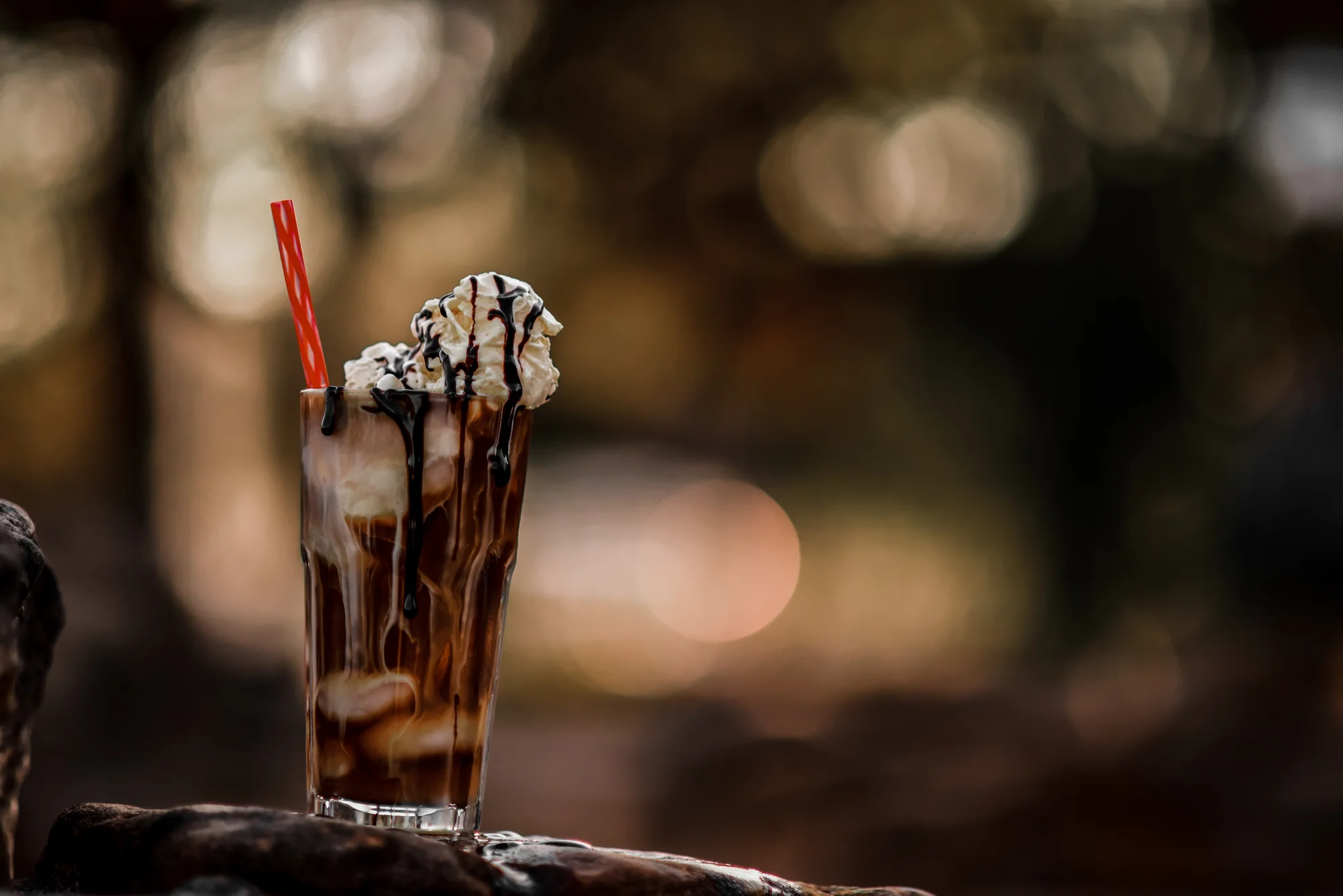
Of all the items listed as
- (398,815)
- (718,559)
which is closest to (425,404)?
(398,815)

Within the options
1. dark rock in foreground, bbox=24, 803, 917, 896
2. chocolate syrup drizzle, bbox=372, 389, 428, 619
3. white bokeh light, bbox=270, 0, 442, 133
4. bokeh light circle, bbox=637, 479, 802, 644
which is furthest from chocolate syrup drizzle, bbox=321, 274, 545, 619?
bokeh light circle, bbox=637, 479, 802, 644

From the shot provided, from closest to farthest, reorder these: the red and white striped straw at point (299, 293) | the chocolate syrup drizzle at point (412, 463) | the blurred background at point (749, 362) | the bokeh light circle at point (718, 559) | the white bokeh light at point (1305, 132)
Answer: the chocolate syrup drizzle at point (412, 463) → the red and white striped straw at point (299, 293) → the blurred background at point (749, 362) → the white bokeh light at point (1305, 132) → the bokeh light circle at point (718, 559)

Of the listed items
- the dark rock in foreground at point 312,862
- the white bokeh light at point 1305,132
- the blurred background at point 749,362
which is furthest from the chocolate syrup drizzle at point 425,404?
→ the white bokeh light at point 1305,132

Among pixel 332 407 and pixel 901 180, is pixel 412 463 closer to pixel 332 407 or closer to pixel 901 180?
pixel 332 407

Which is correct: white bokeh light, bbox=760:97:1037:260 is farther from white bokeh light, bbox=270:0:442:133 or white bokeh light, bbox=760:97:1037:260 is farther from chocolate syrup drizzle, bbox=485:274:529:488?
chocolate syrup drizzle, bbox=485:274:529:488

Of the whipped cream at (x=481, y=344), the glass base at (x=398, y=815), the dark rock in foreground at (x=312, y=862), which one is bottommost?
the dark rock in foreground at (x=312, y=862)

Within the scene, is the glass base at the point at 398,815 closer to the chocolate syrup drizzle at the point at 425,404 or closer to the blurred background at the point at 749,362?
the chocolate syrup drizzle at the point at 425,404

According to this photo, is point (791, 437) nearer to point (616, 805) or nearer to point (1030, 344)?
point (1030, 344)
